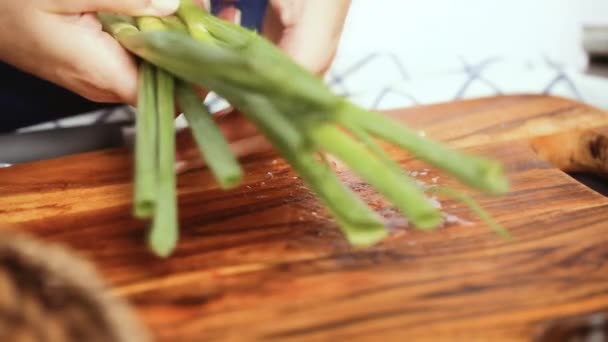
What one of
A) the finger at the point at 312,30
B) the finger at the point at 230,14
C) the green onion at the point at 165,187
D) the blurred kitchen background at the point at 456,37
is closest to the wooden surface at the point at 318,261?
the green onion at the point at 165,187

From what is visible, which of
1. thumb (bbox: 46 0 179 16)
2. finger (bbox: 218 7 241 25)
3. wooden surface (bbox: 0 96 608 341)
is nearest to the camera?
wooden surface (bbox: 0 96 608 341)

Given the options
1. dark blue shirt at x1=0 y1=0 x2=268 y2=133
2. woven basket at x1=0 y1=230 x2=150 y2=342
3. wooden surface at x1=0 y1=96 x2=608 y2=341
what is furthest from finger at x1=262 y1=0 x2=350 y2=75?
woven basket at x1=0 y1=230 x2=150 y2=342

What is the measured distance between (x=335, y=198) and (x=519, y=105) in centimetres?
56

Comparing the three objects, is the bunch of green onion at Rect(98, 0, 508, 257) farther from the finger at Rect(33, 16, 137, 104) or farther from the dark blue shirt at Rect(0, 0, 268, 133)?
the dark blue shirt at Rect(0, 0, 268, 133)

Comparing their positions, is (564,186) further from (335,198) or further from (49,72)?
(49,72)

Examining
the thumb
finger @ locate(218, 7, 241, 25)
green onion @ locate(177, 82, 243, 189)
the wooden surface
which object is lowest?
the wooden surface

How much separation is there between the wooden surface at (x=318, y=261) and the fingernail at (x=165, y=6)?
17 centimetres

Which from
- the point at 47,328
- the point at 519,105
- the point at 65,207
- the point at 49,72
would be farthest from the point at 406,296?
the point at 519,105

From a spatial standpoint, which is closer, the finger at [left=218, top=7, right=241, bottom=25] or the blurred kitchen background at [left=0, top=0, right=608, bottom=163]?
the finger at [left=218, top=7, right=241, bottom=25]

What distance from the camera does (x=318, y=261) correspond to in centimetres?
49

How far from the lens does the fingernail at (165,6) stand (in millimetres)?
Answer: 646

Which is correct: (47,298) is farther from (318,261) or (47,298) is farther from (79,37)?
(79,37)

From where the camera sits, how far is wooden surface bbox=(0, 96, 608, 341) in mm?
415

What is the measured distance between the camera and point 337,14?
0.79m
